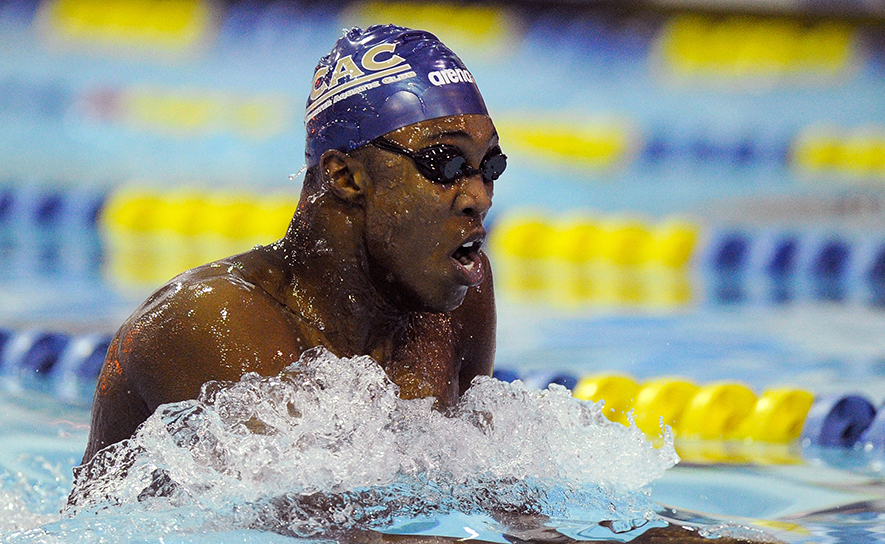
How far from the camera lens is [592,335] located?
521 centimetres

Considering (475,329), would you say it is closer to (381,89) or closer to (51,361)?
(381,89)

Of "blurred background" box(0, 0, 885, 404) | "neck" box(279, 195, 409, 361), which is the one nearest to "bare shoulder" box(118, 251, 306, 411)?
"neck" box(279, 195, 409, 361)

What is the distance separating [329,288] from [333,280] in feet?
0.05

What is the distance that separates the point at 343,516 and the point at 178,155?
31.8 feet

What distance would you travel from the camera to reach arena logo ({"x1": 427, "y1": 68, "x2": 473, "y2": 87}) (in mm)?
1883

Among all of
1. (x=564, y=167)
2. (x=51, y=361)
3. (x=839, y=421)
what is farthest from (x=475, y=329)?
(x=564, y=167)

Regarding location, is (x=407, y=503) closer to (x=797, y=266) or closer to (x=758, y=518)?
(x=758, y=518)

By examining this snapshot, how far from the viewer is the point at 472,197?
1842 mm

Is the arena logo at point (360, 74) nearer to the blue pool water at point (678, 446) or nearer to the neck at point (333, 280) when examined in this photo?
the neck at point (333, 280)

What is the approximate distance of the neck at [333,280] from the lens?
75.3 inches

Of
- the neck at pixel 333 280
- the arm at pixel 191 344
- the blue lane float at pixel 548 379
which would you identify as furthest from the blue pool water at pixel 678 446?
the blue lane float at pixel 548 379

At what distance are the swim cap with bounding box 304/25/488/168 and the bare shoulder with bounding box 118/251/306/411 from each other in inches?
11.4

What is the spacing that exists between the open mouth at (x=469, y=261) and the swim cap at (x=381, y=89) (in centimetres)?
22

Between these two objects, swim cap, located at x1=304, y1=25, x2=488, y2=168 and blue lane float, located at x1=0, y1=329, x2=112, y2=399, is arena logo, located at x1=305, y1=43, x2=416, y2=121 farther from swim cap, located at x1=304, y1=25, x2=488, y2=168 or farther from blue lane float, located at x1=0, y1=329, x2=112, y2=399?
blue lane float, located at x1=0, y1=329, x2=112, y2=399
